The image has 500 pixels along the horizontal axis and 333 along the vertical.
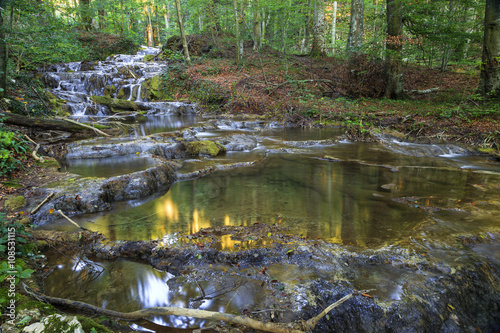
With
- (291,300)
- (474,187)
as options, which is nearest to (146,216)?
(291,300)

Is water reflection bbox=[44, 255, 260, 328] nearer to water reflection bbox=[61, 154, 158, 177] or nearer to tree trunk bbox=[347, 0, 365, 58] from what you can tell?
water reflection bbox=[61, 154, 158, 177]

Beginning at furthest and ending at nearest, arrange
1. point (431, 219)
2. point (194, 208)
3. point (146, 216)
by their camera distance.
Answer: point (194, 208)
point (146, 216)
point (431, 219)

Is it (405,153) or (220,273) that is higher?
(405,153)

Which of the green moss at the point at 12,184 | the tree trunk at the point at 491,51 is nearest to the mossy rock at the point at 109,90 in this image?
the green moss at the point at 12,184

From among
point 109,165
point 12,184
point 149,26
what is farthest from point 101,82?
point 149,26

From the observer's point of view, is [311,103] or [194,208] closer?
[194,208]

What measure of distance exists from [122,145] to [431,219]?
24.7ft

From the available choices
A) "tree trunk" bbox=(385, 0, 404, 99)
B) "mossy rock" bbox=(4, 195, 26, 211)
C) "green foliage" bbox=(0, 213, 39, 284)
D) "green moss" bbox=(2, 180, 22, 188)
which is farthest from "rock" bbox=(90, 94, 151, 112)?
"tree trunk" bbox=(385, 0, 404, 99)

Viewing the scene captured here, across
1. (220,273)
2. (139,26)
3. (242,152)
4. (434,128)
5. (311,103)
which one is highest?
(139,26)

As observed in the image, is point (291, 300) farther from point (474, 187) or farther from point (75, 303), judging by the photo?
point (474, 187)

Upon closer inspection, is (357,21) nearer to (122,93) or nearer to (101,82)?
(122,93)

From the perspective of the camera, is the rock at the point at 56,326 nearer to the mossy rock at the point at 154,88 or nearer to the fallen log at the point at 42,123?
the fallen log at the point at 42,123

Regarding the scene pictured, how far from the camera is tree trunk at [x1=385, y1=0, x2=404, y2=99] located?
11.4 metres

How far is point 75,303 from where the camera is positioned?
2188 millimetres
